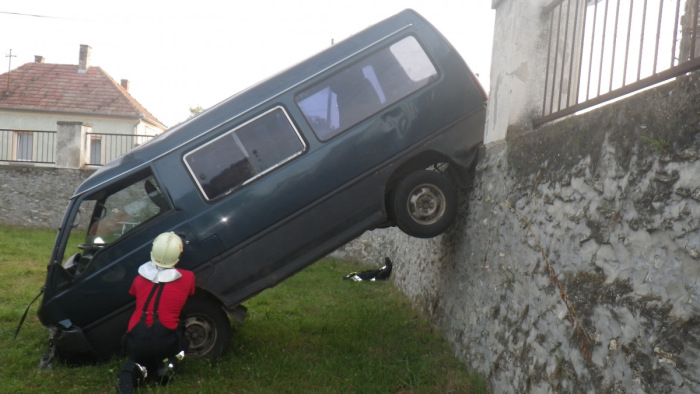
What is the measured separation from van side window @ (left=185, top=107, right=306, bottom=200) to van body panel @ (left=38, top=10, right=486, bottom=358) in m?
0.01

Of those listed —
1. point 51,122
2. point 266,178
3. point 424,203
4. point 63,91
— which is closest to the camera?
point 266,178

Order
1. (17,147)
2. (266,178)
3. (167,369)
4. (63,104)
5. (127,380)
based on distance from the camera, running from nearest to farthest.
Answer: (127,380) → (167,369) → (266,178) → (17,147) → (63,104)

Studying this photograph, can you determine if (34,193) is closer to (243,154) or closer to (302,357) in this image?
(243,154)

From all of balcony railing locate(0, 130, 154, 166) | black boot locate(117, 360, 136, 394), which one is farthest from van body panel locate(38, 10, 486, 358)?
balcony railing locate(0, 130, 154, 166)

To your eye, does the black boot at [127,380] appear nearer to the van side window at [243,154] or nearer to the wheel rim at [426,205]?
the van side window at [243,154]

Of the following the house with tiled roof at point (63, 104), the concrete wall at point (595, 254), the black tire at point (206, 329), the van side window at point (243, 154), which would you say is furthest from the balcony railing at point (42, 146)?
the concrete wall at point (595, 254)

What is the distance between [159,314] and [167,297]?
0.17m

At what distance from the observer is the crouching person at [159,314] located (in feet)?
19.0

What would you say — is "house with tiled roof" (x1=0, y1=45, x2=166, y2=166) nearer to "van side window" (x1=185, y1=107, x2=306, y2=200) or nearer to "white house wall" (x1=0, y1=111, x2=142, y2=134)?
"white house wall" (x1=0, y1=111, x2=142, y2=134)

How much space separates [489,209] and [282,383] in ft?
8.27

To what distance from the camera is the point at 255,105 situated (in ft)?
22.1

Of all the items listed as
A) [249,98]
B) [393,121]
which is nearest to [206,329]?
[249,98]

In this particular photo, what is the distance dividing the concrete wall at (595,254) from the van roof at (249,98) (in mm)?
1999

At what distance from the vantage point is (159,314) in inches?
232
